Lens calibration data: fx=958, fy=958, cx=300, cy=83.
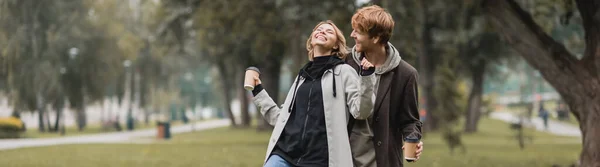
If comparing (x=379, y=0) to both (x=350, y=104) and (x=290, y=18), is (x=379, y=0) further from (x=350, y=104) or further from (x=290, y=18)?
(x=350, y=104)

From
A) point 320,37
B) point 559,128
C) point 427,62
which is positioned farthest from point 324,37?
point 559,128

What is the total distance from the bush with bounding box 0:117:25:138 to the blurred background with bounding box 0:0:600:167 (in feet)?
0.27

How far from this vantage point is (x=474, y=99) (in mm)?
45438

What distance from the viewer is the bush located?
1013 inches

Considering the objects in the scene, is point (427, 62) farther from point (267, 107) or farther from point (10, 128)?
point (267, 107)

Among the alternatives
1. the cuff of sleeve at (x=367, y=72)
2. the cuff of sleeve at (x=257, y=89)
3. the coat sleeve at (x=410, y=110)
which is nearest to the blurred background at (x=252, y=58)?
the coat sleeve at (x=410, y=110)

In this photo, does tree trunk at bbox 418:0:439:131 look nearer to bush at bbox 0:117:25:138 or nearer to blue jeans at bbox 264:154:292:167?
bush at bbox 0:117:25:138

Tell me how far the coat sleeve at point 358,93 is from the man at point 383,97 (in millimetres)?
70

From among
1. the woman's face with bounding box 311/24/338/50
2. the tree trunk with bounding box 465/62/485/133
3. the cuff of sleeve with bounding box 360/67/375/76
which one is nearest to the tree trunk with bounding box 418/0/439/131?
the tree trunk with bounding box 465/62/485/133

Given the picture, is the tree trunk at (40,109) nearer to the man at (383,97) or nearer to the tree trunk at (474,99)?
the tree trunk at (474,99)

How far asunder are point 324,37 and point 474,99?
136 ft

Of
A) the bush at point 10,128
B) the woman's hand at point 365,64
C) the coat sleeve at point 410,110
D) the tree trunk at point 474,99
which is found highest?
the woman's hand at point 365,64

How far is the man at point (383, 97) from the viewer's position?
15.5ft

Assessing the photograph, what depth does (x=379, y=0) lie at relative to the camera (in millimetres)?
16141
